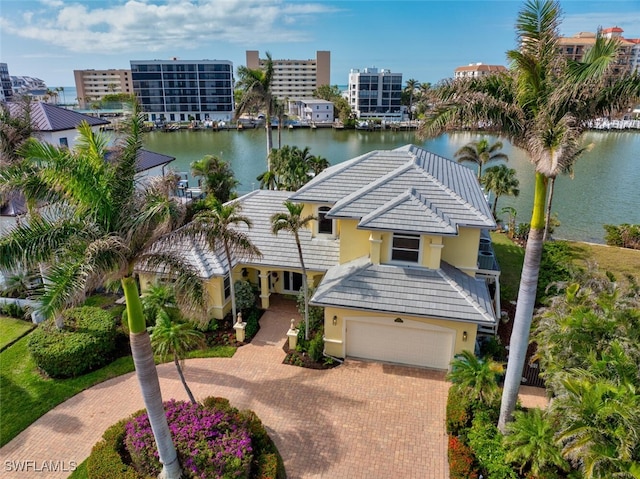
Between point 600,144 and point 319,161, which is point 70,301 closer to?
point 319,161

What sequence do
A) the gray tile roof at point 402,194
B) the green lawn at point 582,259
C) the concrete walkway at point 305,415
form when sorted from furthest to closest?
1. the green lawn at point 582,259
2. the gray tile roof at point 402,194
3. the concrete walkway at point 305,415

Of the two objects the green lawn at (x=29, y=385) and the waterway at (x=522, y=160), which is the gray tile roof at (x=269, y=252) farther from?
the waterway at (x=522, y=160)

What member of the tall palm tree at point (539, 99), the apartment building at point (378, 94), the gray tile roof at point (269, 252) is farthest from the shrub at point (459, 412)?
the apartment building at point (378, 94)

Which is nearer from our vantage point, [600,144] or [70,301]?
[70,301]

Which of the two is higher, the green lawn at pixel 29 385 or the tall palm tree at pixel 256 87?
the tall palm tree at pixel 256 87

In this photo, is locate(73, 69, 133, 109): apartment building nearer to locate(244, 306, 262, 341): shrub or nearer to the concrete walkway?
locate(244, 306, 262, 341): shrub

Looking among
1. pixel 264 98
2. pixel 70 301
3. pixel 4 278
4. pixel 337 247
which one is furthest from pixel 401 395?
pixel 264 98

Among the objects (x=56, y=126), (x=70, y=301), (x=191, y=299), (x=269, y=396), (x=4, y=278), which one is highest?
(x=56, y=126)
